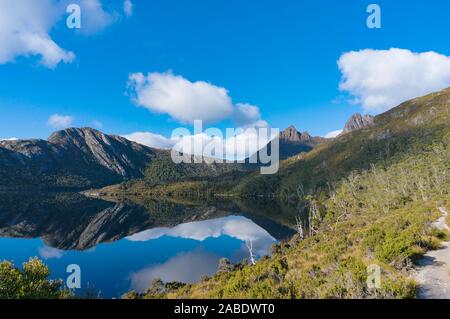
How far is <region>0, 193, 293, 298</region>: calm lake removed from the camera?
61.2m

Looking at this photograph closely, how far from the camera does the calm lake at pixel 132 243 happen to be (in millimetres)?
61156

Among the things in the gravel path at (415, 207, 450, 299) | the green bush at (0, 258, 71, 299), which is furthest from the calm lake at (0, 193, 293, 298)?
the gravel path at (415, 207, 450, 299)

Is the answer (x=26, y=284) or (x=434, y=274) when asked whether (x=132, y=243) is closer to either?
(x=26, y=284)

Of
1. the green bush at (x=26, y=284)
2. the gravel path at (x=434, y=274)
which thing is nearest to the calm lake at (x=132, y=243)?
the green bush at (x=26, y=284)

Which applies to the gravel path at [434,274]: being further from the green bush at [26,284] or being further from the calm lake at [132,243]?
the calm lake at [132,243]

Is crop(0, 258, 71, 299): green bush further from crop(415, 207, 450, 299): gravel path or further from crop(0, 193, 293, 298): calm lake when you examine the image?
crop(415, 207, 450, 299): gravel path

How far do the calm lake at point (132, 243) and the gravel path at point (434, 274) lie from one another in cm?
3018

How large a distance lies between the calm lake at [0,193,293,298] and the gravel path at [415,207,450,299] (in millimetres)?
30185

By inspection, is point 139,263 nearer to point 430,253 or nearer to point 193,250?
point 193,250

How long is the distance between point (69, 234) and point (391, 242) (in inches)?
4073

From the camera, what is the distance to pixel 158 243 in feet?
319

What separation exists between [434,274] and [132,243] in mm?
88186

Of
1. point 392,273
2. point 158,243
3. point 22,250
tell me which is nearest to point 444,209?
point 392,273

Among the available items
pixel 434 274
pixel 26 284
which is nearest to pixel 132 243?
pixel 26 284
